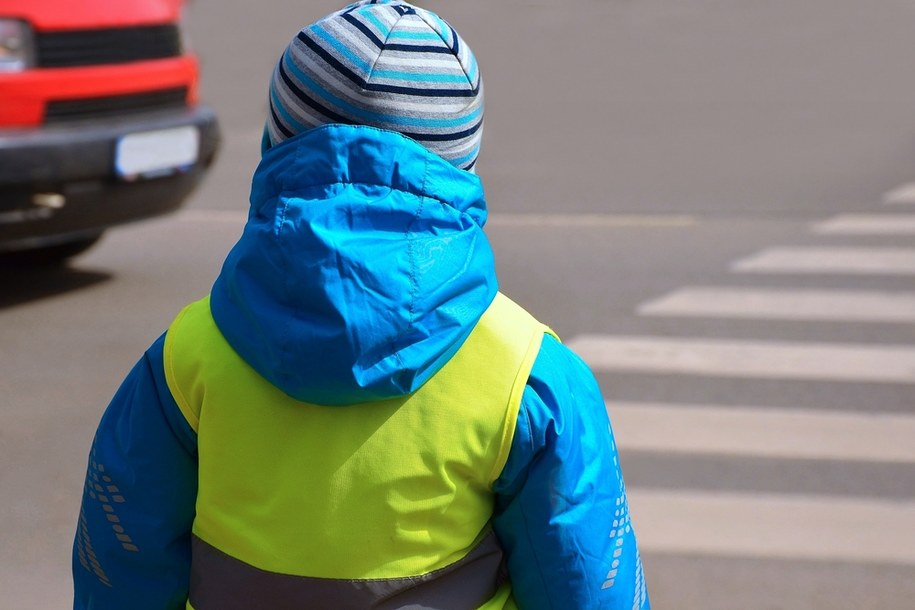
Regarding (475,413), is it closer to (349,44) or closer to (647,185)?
(349,44)

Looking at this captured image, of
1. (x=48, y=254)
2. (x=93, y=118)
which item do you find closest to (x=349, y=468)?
(x=93, y=118)

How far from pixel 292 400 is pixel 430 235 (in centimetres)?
24

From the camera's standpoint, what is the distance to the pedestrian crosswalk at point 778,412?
387cm

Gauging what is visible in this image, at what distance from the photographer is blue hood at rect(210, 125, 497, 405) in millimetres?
1338

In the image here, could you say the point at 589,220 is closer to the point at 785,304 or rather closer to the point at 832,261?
the point at 832,261

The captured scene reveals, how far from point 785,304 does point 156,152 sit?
123 inches

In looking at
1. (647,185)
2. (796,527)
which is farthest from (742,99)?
(796,527)

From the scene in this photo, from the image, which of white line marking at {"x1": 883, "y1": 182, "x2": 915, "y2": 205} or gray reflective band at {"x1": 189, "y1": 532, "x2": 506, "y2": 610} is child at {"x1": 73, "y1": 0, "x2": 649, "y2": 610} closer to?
gray reflective band at {"x1": 189, "y1": 532, "x2": 506, "y2": 610}

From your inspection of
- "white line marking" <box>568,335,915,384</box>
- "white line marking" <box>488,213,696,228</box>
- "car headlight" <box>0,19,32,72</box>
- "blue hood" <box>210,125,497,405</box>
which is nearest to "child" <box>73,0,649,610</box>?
"blue hood" <box>210,125,497,405</box>

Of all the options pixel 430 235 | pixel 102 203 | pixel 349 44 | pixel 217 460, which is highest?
pixel 349 44

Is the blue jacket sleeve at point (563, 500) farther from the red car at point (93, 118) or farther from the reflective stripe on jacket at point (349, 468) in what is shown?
the red car at point (93, 118)

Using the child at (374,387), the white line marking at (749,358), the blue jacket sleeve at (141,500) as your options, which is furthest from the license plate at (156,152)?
the child at (374,387)

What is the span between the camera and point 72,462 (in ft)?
14.2

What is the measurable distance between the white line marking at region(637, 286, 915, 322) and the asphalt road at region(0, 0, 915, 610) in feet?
0.06
